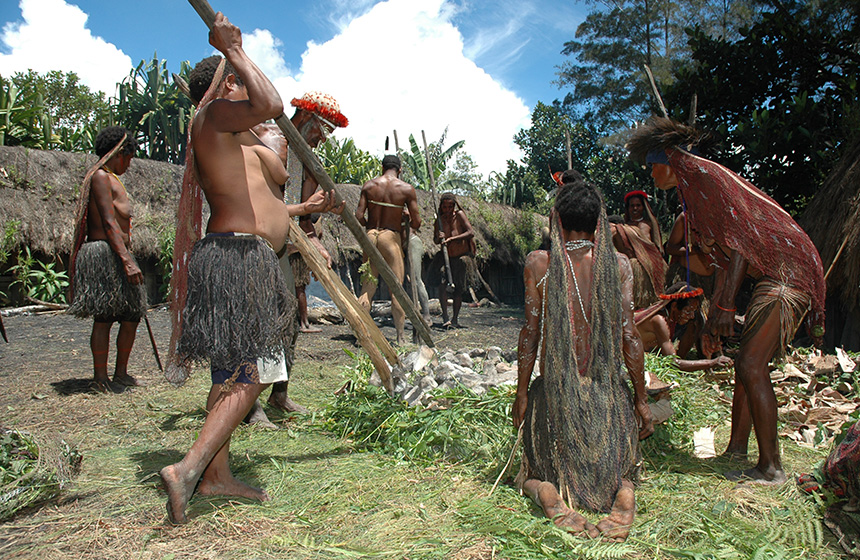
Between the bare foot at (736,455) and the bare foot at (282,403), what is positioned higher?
the bare foot at (736,455)

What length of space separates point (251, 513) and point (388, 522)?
0.54 metres

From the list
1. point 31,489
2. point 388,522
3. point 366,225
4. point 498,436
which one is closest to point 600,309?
point 498,436

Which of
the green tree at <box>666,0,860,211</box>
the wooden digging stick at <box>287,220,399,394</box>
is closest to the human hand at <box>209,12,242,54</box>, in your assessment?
the wooden digging stick at <box>287,220,399,394</box>

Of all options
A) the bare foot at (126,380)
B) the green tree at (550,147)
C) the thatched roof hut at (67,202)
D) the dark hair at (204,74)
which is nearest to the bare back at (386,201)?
the thatched roof hut at (67,202)

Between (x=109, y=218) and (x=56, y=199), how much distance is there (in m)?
5.60

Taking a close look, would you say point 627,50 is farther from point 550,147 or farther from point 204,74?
point 204,74

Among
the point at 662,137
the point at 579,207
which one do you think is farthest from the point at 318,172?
the point at 662,137

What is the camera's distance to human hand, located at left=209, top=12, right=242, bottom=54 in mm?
2182

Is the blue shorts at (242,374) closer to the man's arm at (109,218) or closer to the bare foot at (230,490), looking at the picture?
the bare foot at (230,490)

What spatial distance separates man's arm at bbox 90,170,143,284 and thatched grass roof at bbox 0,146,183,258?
15.8 feet

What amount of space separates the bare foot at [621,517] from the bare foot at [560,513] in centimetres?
4

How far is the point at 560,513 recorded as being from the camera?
208cm

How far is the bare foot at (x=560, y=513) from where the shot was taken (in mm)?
2004

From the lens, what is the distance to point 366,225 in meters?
6.54
